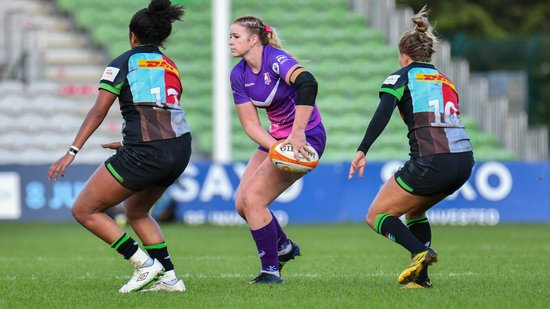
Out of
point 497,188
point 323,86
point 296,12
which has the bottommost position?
point 497,188

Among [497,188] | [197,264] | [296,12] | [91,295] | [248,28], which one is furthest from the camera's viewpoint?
[296,12]

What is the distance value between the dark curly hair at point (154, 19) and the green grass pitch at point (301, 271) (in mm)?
1844

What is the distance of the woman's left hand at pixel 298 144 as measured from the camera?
829 centimetres

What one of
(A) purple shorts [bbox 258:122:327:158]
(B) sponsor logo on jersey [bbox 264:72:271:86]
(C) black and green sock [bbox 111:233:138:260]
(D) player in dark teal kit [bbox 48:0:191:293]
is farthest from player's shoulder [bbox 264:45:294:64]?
(C) black and green sock [bbox 111:233:138:260]

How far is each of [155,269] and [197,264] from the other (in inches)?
125

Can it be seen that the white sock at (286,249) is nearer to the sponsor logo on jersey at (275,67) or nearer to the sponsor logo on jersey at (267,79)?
the sponsor logo on jersey at (267,79)

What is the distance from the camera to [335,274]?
386 inches

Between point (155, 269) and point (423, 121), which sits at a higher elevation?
point (423, 121)

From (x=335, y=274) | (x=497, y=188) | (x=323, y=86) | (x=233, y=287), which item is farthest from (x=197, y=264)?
(x=323, y=86)

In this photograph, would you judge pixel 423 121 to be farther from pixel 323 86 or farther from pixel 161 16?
pixel 323 86

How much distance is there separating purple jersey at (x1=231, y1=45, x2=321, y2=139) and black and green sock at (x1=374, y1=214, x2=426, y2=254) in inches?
41.8

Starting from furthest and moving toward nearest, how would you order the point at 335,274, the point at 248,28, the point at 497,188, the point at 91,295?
the point at 497,188 → the point at 335,274 → the point at 248,28 → the point at 91,295

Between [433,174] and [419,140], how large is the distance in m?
0.28

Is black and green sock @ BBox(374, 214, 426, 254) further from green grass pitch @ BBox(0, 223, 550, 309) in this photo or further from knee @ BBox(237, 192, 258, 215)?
knee @ BBox(237, 192, 258, 215)
